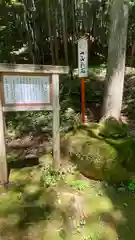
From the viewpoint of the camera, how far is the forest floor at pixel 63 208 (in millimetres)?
2488

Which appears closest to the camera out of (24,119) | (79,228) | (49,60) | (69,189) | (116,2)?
(79,228)

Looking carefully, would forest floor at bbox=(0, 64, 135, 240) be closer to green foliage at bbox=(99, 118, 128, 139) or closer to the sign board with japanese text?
green foliage at bbox=(99, 118, 128, 139)

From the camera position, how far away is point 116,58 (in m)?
4.91

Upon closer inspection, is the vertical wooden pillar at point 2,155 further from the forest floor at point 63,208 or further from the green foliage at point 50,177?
the green foliage at point 50,177

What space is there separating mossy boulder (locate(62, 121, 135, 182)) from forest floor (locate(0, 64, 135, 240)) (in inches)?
5.4

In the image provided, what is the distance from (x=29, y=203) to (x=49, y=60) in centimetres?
970

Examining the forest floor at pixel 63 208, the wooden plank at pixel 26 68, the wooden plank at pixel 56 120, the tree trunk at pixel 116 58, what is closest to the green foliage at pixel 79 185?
the forest floor at pixel 63 208

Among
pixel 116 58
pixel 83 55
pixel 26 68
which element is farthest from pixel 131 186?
pixel 116 58

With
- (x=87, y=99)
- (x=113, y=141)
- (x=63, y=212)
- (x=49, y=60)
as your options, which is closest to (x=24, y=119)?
(x=87, y=99)

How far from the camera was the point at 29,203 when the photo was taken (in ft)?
9.11

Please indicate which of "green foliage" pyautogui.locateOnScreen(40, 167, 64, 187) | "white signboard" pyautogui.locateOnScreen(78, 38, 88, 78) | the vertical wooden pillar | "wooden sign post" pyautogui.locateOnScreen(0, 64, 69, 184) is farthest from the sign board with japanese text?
"white signboard" pyautogui.locateOnScreen(78, 38, 88, 78)

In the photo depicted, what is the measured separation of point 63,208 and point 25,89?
4.40ft

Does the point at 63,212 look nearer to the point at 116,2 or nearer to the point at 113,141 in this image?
the point at 113,141

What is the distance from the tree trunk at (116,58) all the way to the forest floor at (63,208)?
2.02 m
